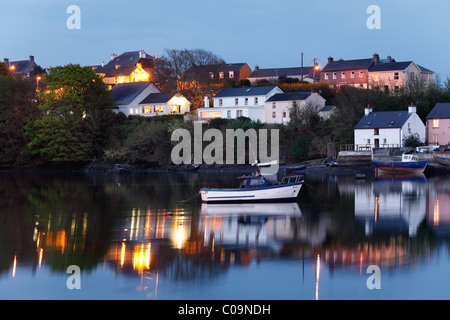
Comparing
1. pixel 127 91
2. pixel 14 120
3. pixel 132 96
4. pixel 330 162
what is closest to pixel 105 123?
pixel 132 96

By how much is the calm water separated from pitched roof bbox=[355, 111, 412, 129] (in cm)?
2061

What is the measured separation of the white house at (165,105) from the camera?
3098 inches

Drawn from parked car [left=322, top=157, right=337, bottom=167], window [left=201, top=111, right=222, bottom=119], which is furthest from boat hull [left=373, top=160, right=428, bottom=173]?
window [left=201, top=111, right=222, bottom=119]

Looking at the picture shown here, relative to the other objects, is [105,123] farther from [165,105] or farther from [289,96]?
[289,96]

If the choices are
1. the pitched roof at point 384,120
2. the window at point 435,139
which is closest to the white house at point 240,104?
the pitched roof at point 384,120

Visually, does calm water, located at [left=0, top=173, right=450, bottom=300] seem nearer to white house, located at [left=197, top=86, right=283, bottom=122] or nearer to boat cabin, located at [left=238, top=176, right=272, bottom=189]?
boat cabin, located at [left=238, top=176, right=272, bottom=189]

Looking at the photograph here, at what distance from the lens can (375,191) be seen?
39438 millimetres

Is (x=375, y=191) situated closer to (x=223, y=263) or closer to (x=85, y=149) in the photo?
(x=223, y=263)

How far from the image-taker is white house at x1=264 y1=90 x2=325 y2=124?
69.6 m

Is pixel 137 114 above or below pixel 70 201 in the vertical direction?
above

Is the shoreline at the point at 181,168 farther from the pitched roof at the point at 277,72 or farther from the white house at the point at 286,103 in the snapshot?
the pitched roof at the point at 277,72

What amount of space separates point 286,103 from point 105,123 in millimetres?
21813
